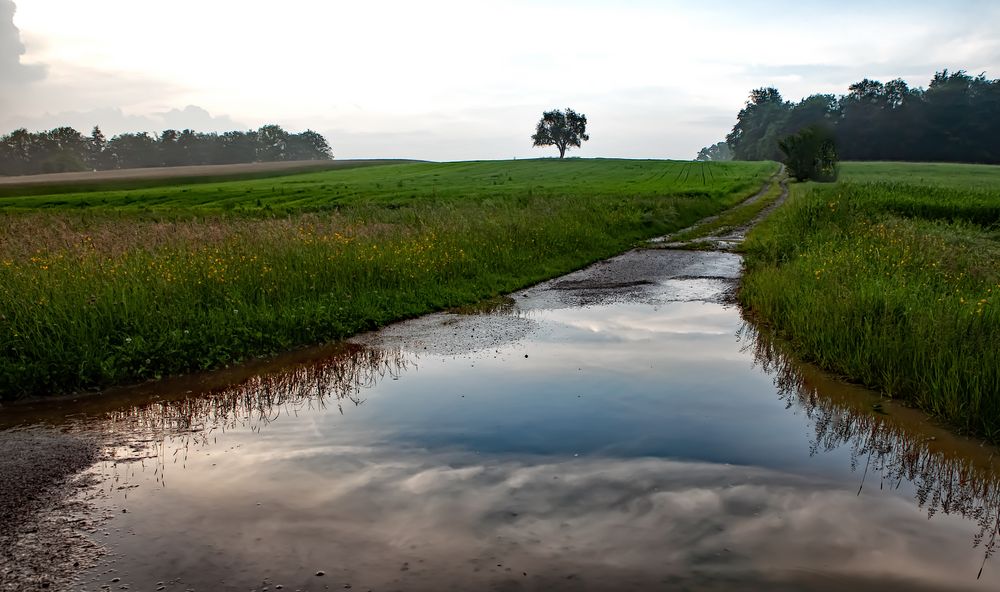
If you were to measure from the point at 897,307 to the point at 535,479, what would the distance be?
6.14 metres

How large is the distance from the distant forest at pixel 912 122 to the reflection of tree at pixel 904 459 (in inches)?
3056

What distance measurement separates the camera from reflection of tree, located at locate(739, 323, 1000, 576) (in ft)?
16.8

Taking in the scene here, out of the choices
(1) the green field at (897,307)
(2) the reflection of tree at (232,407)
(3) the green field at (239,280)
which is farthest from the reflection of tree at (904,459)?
(3) the green field at (239,280)

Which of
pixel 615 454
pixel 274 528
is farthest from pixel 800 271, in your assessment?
pixel 274 528

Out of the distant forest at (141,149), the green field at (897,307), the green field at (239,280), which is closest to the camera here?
the green field at (897,307)

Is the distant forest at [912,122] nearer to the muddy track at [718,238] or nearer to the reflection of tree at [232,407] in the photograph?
the muddy track at [718,238]

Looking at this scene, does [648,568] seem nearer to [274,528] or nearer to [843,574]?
[843,574]

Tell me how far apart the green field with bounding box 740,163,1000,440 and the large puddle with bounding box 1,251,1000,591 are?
43 centimetres

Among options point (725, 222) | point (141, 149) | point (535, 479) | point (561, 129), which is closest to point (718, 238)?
point (725, 222)

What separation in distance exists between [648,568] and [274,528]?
8.44 ft

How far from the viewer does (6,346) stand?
8.21 metres

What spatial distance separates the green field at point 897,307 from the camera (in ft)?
22.7

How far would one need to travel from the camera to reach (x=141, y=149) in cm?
12450

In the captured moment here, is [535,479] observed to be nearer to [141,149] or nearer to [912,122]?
[912,122]
